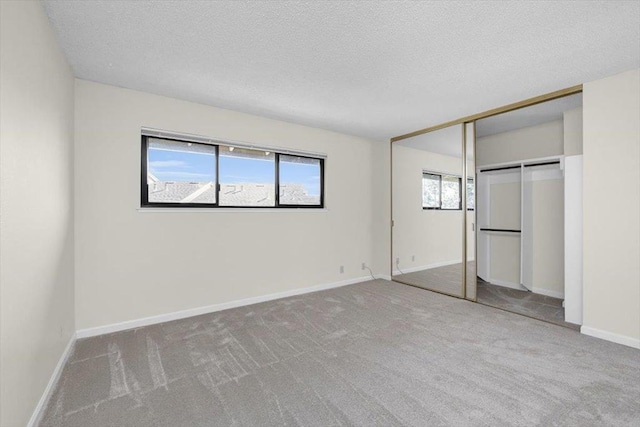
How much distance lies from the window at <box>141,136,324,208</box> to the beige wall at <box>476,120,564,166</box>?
2.88 m

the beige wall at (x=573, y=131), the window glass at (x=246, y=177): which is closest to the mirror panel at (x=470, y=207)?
the beige wall at (x=573, y=131)

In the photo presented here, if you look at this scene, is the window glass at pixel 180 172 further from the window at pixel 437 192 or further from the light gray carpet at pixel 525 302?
the window at pixel 437 192

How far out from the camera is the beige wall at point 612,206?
2510 mm

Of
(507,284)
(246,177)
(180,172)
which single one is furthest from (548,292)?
(180,172)

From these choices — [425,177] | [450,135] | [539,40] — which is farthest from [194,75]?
[425,177]

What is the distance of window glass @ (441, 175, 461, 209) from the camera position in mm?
5151

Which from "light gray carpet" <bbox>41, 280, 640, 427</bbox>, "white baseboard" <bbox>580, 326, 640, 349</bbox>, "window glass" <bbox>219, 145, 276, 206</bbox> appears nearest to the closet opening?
"white baseboard" <bbox>580, 326, 640, 349</bbox>

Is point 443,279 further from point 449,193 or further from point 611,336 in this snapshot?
point 611,336

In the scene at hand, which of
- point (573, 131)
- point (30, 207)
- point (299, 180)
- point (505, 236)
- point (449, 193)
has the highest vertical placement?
point (573, 131)

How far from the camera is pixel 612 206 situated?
2631 millimetres

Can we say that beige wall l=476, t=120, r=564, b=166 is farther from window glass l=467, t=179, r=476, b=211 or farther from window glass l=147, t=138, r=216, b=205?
window glass l=147, t=138, r=216, b=205

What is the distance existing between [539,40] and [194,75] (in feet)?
9.41

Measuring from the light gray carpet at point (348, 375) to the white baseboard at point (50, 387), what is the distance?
0.14 feet

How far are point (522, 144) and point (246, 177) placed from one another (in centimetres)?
421
